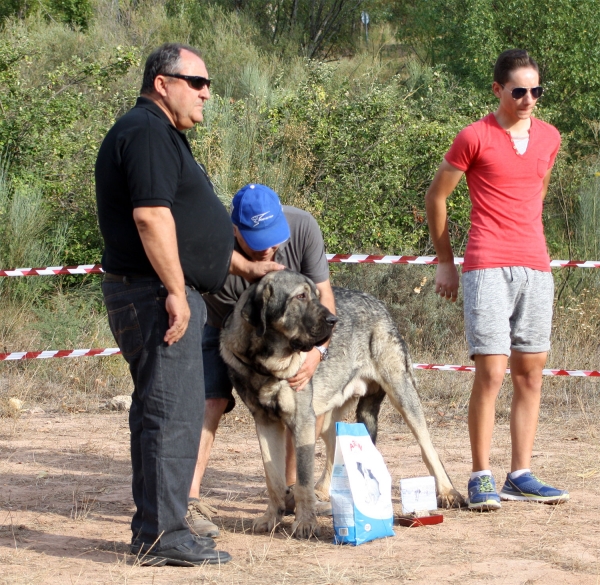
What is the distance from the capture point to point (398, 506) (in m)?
4.84

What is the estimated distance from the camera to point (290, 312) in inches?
160

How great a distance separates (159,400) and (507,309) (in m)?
1.98

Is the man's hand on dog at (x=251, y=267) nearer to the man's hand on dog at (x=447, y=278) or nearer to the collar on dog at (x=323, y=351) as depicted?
the collar on dog at (x=323, y=351)

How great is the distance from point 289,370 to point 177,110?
1386mm

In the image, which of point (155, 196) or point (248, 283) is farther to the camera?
point (248, 283)

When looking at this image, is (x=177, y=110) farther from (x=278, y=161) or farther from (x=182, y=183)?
(x=278, y=161)

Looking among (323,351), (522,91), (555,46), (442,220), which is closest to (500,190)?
(442,220)

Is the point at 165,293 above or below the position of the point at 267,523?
above

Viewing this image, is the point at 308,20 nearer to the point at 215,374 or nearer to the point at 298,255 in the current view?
the point at 298,255

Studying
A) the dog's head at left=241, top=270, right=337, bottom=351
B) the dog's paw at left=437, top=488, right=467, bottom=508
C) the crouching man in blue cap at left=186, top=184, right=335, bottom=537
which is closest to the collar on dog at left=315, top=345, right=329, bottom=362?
the crouching man in blue cap at left=186, top=184, right=335, bottom=537

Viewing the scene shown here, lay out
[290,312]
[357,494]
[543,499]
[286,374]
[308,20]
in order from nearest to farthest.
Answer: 1. [357,494]
2. [290,312]
3. [286,374]
4. [543,499]
5. [308,20]

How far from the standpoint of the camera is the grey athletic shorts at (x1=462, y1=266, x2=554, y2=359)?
447cm

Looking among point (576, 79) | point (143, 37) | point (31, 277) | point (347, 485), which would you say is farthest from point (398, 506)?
point (143, 37)

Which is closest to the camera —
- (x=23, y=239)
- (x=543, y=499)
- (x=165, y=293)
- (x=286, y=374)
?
(x=165, y=293)
